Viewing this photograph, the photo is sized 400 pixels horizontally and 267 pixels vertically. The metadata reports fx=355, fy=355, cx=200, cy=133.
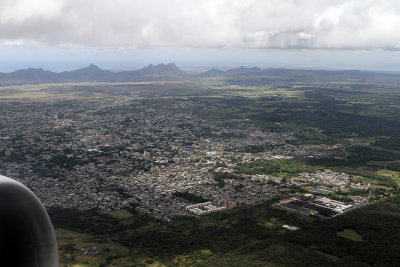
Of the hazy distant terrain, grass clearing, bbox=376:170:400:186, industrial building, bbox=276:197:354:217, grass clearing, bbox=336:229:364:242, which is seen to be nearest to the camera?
the hazy distant terrain

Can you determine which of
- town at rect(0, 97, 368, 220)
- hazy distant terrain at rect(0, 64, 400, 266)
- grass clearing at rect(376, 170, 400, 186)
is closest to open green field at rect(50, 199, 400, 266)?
hazy distant terrain at rect(0, 64, 400, 266)

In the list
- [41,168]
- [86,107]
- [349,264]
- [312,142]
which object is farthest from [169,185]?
[86,107]

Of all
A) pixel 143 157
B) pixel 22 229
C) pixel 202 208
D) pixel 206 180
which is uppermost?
pixel 22 229

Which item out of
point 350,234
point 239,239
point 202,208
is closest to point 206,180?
point 202,208

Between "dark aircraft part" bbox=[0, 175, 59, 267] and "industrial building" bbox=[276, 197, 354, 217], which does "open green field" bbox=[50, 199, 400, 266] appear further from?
"dark aircraft part" bbox=[0, 175, 59, 267]

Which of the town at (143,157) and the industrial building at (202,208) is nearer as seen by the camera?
the industrial building at (202,208)

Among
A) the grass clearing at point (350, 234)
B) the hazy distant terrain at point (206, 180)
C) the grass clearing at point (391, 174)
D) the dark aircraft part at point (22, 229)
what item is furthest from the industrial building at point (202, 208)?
the dark aircraft part at point (22, 229)

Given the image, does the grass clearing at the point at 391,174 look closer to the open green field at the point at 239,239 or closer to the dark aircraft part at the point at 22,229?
the open green field at the point at 239,239

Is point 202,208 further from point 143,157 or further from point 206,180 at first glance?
point 143,157
